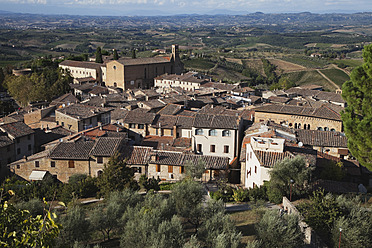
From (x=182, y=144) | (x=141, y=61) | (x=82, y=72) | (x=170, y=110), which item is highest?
(x=141, y=61)

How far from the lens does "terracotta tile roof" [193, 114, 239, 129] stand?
94.9 ft

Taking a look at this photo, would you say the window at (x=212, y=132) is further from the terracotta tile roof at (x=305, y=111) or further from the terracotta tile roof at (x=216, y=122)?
the terracotta tile roof at (x=305, y=111)

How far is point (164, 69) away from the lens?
8069 centimetres

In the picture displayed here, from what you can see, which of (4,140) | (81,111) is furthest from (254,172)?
(81,111)

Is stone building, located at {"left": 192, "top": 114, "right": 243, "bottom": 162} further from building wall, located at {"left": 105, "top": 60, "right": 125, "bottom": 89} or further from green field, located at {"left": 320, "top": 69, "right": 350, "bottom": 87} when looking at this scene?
green field, located at {"left": 320, "top": 69, "right": 350, "bottom": 87}

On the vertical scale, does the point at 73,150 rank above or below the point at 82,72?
below

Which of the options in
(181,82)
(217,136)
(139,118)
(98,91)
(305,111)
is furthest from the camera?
(181,82)

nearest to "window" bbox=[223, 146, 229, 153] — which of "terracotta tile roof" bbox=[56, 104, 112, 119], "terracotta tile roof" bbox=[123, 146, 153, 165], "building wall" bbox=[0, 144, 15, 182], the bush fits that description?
"terracotta tile roof" bbox=[123, 146, 153, 165]

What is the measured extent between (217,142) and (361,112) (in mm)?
14594

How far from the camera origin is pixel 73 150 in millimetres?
26281

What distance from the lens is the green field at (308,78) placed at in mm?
94088

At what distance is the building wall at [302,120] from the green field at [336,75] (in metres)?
59.4

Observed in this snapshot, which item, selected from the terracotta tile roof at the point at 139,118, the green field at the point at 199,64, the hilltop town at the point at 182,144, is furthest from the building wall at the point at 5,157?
the green field at the point at 199,64

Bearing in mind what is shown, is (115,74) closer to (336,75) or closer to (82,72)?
A: (82,72)
